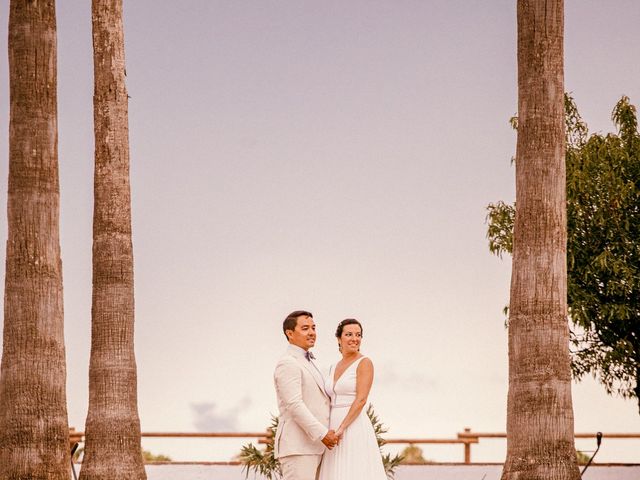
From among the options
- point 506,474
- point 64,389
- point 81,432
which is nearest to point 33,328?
point 64,389

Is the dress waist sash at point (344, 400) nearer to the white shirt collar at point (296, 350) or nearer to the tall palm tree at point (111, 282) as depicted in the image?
the white shirt collar at point (296, 350)

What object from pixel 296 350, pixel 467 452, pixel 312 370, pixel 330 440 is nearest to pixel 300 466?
pixel 330 440

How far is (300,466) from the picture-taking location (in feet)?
39.4

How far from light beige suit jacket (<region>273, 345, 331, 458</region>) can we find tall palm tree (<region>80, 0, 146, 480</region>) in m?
6.23

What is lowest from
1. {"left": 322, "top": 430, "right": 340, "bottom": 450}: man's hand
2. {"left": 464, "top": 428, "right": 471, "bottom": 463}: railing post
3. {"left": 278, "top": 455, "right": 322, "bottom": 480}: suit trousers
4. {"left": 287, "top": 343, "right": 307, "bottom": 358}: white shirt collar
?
{"left": 464, "top": 428, "right": 471, "bottom": 463}: railing post

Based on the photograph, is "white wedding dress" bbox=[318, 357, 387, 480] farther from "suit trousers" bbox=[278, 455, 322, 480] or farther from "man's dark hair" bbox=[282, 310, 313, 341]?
"man's dark hair" bbox=[282, 310, 313, 341]

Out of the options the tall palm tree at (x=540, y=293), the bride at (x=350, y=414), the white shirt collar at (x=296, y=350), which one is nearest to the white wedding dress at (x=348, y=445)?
the bride at (x=350, y=414)

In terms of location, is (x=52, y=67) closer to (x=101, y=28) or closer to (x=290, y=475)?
(x=101, y=28)

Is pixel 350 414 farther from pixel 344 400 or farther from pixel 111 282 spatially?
pixel 111 282

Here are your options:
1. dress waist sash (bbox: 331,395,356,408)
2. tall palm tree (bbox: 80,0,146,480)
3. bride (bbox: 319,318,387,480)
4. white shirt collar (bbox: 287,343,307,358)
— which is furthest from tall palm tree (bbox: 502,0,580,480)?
tall palm tree (bbox: 80,0,146,480)

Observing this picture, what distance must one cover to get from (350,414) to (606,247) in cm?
1784

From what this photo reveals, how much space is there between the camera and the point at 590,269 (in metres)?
28.3

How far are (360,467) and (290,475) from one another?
77cm

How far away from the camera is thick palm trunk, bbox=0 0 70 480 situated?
50.0ft
